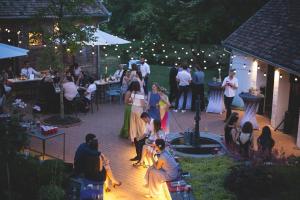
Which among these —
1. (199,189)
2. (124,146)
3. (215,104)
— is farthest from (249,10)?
(199,189)

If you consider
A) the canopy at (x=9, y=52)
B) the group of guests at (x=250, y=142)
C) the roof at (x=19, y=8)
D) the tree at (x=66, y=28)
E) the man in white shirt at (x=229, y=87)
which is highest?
the roof at (x=19, y=8)

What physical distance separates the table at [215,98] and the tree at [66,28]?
456 centimetres

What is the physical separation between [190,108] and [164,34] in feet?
52.9

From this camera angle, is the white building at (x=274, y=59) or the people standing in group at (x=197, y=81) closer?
the white building at (x=274, y=59)

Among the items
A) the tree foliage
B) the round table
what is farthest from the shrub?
the tree foliage

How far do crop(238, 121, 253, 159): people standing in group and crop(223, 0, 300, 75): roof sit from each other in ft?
8.06

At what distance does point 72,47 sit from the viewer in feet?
47.9

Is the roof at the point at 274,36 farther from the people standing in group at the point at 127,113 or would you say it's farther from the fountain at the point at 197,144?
the people standing in group at the point at 127,113

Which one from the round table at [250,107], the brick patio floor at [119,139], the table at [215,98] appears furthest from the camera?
the table at [215,98]

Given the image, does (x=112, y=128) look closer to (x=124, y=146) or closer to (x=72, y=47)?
(x=124, y=146)

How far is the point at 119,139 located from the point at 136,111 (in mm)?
1218

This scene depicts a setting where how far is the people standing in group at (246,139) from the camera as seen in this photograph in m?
11.5

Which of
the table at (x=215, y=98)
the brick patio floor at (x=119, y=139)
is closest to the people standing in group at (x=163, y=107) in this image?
the brick patio floor at (x=119, y=139)

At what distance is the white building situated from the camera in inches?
569
